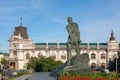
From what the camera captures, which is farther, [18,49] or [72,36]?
[18,49]

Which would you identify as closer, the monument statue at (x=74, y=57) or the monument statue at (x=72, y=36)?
the monument statue at (x=74, y=57)

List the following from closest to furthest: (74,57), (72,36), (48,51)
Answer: (74,57) → (72,36) → (48,51)

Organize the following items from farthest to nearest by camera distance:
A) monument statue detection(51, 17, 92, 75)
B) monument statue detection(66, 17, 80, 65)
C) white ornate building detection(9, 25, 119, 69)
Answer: white ornate building detection(9, 25, 119, 69), monument statue detection(66, 17, 80, 65), monument statue detection(51, 17, 92, 75)

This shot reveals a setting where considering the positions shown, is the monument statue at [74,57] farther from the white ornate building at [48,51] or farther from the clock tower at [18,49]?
the clock tower at [18,49]

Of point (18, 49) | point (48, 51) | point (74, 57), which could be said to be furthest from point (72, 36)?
point (48, 51)

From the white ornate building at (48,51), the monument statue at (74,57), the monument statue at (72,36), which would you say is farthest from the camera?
the white ornate building at (48,51)

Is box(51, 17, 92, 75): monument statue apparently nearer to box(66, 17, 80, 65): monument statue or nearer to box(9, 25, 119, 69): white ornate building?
box(66, 17, 80, 65): monument statue

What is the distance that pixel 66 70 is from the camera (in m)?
23.0

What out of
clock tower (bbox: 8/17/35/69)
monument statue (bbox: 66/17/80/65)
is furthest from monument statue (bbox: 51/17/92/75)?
clock tower (bbox: 8/17/35/69)

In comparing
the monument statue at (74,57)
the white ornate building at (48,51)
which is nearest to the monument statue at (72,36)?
the monument statue at (74,57)

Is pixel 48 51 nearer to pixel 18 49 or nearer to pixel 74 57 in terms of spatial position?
pixel 18 49

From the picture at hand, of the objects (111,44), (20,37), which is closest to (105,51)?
(111,44)


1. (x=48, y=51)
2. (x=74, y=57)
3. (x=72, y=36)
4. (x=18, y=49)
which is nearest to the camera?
(x=74, y=57)

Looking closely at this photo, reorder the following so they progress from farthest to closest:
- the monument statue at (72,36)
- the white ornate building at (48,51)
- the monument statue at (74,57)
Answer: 1. the white ornate building at (48,51)
2. the monument statue at (72,36)
3. the monument statue at (74,57)
